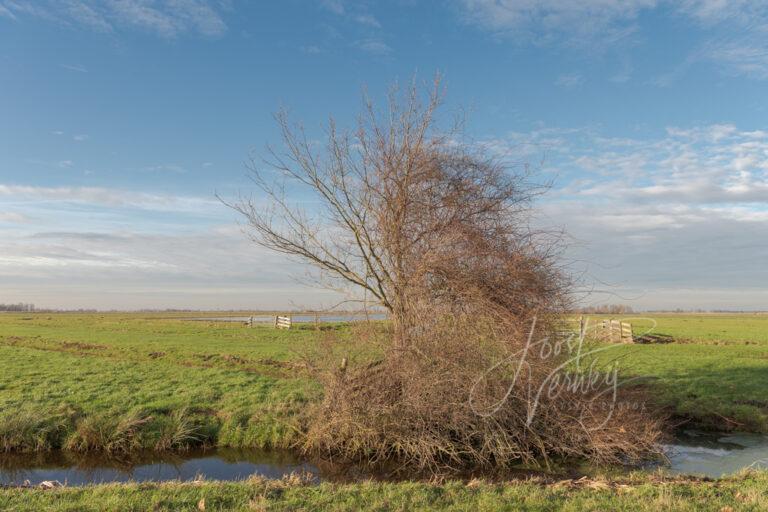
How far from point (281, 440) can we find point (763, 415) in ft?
43.6

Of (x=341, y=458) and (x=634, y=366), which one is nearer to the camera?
(x=341, y=458)

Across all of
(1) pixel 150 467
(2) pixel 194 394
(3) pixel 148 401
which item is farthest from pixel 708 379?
(3) pixel 148 401

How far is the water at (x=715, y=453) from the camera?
10541mm

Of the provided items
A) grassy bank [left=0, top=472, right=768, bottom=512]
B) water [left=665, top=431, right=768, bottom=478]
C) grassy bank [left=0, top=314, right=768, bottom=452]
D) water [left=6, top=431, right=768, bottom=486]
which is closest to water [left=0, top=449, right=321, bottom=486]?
water [left=6, top=431, right=768, bottom=486]

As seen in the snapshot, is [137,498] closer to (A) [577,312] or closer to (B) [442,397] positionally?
(B) [442,397]

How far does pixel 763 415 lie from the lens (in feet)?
47.3

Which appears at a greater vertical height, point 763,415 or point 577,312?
point 577,312

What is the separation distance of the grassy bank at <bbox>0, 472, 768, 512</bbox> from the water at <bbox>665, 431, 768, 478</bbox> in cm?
243

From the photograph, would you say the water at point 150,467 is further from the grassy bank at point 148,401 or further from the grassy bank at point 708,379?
the grassy bank at point 708,379

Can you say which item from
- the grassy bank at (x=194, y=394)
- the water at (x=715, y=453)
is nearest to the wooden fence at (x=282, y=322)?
the grassy bank at (x=194, y=394)

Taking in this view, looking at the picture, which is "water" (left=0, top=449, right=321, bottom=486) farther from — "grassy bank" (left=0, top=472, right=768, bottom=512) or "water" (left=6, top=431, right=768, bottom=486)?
"grassy bank" (left=0, top=472, right=768, bottom=512)

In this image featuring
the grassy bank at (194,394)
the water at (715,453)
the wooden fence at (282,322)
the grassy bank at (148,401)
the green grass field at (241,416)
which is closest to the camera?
the green grass field at (241,416)

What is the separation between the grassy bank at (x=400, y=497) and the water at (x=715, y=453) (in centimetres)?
243

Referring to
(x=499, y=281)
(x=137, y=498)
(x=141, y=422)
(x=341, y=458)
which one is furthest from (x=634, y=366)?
(x=137, y=498)
